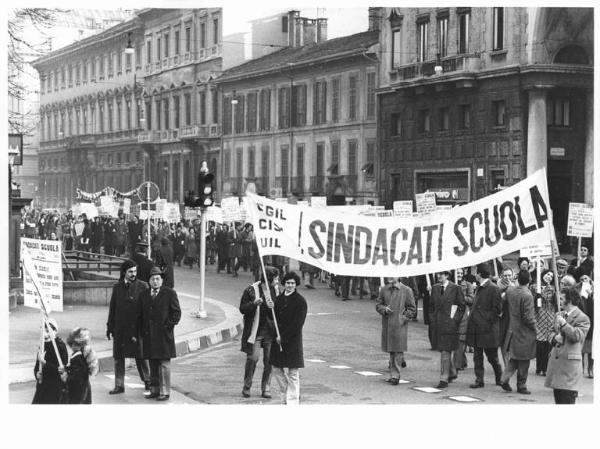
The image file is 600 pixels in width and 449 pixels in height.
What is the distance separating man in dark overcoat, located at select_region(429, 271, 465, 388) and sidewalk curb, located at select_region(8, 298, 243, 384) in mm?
4421

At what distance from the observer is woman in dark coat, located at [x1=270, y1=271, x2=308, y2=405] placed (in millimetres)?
12398

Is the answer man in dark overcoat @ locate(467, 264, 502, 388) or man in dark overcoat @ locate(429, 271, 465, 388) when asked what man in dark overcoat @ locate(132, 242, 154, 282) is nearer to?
man in dark overcoat @ locate(429, 271, 465, 388)

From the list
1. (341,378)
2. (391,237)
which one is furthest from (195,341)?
(391,237)

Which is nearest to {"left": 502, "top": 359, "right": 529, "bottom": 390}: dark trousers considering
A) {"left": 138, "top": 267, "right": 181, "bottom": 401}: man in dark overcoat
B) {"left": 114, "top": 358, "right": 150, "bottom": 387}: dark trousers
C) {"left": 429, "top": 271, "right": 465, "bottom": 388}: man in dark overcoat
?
{"left": 429, "top": 271, "right": 465, "bottom": 388}: man in dark overcoat

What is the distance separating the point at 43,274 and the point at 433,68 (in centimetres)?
3174

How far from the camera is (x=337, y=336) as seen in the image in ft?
64.5

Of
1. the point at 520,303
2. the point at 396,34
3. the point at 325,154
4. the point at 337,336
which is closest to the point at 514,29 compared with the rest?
the point at 396,34

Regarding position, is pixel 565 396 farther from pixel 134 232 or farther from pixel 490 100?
pixel 134 232

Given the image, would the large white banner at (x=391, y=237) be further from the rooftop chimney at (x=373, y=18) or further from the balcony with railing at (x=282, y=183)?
the balcony with railing at (x=282, y=183)

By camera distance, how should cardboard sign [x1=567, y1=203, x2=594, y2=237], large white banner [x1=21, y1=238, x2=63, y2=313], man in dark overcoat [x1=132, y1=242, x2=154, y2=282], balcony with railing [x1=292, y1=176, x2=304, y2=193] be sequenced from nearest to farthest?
large white banner [x1=21, y1=238, x2=63, y2=313] < man in dark overcoat [x1=132, y1=242, x2=154, y2=282] < cardboard sign [x1=567, y1=203, x2=594, y2=237] < balcony with railing [x1=292, y1=176, x2=304, y2=193]

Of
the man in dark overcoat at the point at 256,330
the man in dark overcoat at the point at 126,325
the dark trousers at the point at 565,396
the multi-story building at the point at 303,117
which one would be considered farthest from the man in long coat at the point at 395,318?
the multi-story building at the point at 303,117

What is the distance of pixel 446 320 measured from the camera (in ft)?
47.0

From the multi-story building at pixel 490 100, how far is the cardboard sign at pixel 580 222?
12762mm
